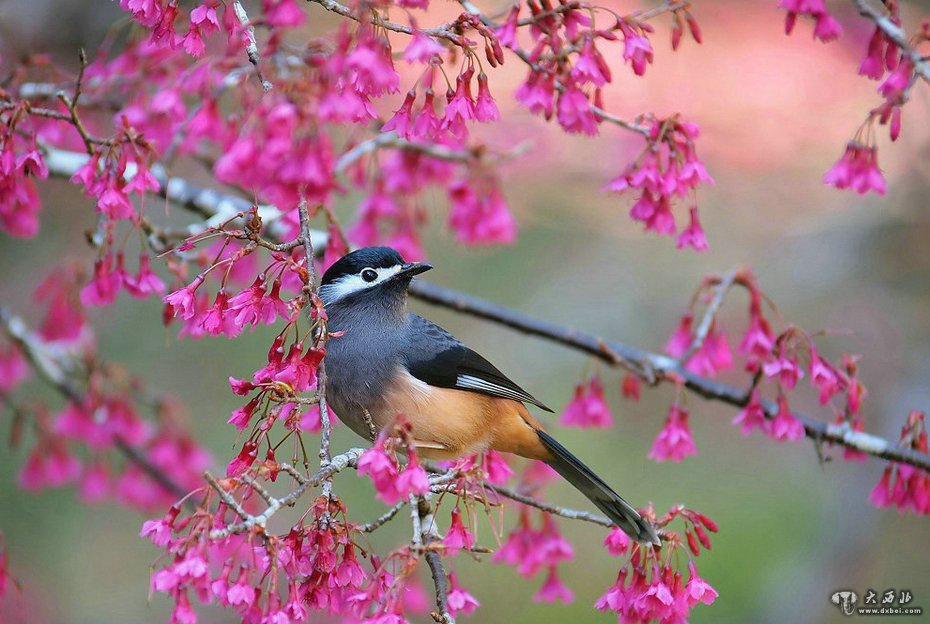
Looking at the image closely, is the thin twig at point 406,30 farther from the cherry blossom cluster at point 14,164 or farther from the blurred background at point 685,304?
the blurred background at point 685,304

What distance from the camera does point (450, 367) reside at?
368 centimetres

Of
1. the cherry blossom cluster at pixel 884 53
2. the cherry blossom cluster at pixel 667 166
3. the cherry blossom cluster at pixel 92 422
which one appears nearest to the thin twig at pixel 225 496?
the cherry blossom cluster at pixel 667 166

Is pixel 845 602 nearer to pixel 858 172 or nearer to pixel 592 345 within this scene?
pixel 592 345

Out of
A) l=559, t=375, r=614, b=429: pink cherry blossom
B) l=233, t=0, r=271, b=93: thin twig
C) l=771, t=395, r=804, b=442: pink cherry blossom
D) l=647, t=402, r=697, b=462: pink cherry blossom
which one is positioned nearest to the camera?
l=233, t=0, r=271, b=93: thin twig

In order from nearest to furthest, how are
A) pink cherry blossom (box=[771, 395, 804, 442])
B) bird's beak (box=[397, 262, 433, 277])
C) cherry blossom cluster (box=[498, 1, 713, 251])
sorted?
cherry blossom cluster (box=[498, 1, 713, 251]), bird's beak (box=[397, 262, 433, 277]), pink cherry blossom (box=[771, 395, 804, 442])

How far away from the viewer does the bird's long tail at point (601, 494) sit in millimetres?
2879

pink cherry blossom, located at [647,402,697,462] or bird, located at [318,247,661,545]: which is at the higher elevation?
pink cherry blossom, located at [647,402,697,462]

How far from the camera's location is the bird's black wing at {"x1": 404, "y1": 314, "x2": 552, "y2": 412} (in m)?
3.63

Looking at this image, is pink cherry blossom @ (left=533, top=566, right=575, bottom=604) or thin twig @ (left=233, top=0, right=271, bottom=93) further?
pink cherry blossom @ (left=533, top=566, right=575, bottom=604)

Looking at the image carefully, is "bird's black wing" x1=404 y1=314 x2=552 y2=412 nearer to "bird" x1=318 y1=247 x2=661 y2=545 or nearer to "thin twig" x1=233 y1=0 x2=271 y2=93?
"bird" x1=318 y1=247 x2=661 y2=545

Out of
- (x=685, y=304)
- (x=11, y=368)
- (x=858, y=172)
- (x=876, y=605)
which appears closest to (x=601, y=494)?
(x=858, y=172)

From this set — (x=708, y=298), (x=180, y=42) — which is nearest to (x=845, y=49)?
(x=708, y=298)

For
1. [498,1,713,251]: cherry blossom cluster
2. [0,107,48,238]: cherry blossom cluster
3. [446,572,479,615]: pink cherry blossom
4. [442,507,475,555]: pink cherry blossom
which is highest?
[498,1,713,251]: cherry blossom cluster

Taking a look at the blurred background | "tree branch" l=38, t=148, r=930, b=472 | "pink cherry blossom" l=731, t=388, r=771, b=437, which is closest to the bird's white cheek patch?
"tree branch" l=38, t=148, r=930, b=472
